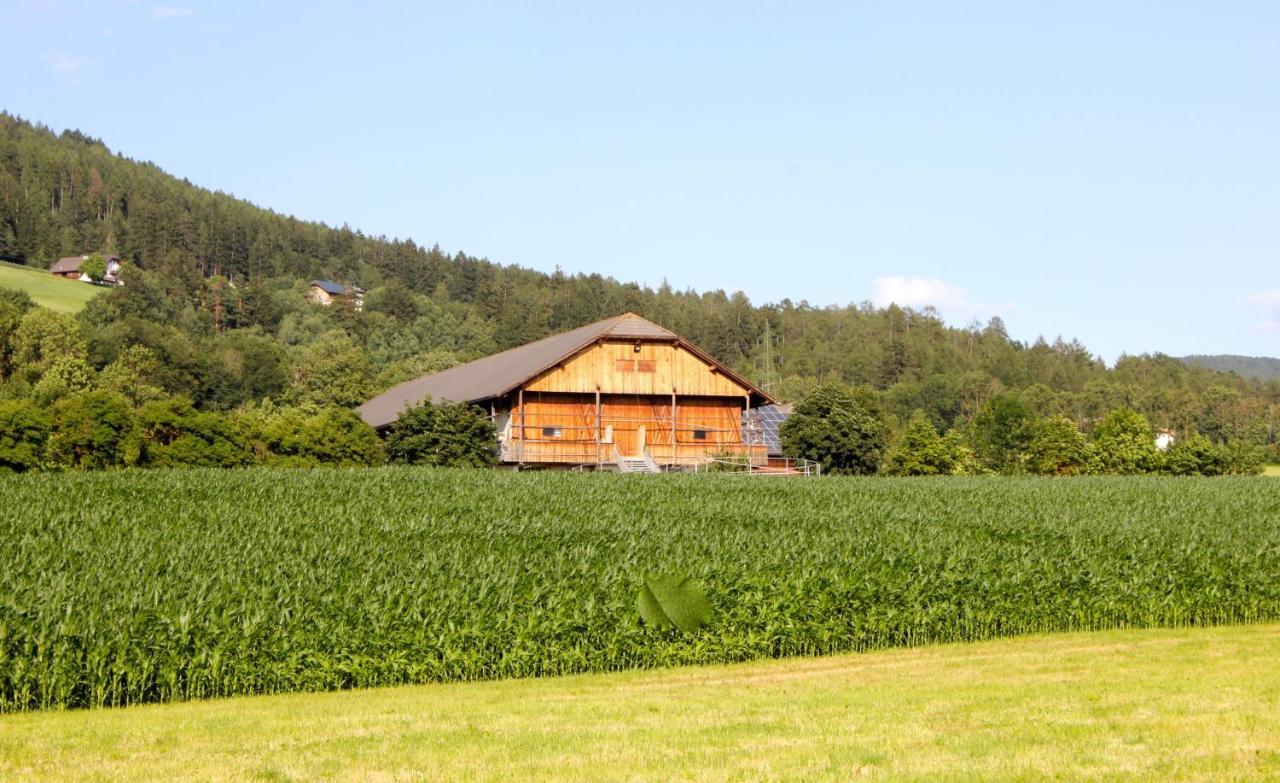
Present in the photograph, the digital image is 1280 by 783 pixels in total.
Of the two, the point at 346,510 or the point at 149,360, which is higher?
the point at 149,360

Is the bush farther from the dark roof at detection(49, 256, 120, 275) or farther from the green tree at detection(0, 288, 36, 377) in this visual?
the dark roof at detection(49, 256, 120, 275)

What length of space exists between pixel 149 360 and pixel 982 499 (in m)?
73.3

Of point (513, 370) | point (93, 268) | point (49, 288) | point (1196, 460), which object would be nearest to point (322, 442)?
point (513, 370)

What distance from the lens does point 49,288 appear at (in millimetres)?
134000

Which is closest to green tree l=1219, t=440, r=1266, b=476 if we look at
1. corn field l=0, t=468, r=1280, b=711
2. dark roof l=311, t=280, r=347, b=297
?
corn field l=0, t=468, r=1280, b=711

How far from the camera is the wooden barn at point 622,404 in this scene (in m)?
52.2

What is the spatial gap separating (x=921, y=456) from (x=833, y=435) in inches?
251

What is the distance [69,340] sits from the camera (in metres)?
89.7

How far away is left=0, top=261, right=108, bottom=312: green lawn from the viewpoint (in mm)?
125938

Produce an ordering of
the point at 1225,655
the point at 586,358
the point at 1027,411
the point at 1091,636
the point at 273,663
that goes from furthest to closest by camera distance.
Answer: the point at 1027,411 → the point at 586,358 → the point at 1091,636 → the point at 1225,655 → the point at 273,663

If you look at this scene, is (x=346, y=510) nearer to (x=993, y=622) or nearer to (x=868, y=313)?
(x=993, y=622)

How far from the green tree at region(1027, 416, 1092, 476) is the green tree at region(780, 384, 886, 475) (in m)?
13.4

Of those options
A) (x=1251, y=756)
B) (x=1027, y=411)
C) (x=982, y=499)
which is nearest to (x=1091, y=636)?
(x=1251, y=756)

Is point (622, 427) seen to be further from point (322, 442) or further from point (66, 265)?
point (66, 265)
